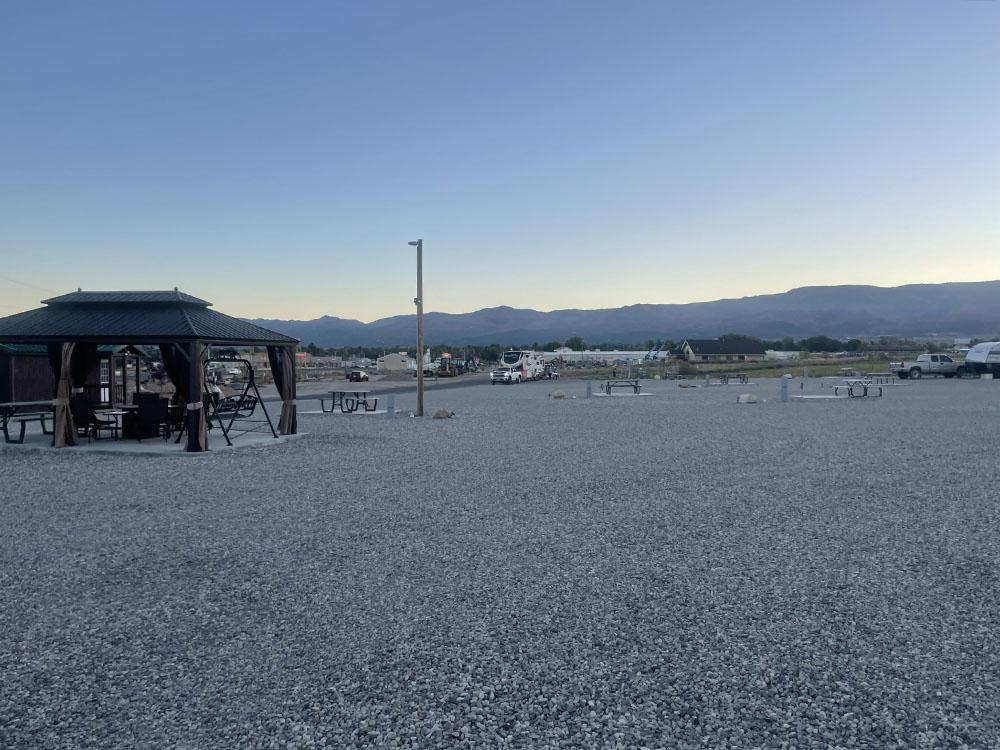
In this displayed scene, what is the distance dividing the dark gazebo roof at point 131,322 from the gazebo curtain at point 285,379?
0.35 meters

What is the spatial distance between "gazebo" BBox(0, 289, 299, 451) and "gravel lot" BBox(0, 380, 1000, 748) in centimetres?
295

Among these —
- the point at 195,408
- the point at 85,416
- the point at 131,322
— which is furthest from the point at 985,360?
the point at 85,416

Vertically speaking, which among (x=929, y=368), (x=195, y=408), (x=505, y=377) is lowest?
(x=505, y=377)

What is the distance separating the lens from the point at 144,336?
12.6 metres

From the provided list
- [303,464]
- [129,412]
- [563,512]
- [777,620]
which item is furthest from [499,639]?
[129,412]

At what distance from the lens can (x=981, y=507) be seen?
26.6 feet

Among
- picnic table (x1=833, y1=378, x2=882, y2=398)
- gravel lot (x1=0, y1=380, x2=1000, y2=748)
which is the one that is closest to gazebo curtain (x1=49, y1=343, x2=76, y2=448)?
gravel lot (x1=0, y1=380, x2=1000, y2=748)

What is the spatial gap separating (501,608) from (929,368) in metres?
46.9

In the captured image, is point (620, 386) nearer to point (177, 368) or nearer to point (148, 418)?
point (177, 368)

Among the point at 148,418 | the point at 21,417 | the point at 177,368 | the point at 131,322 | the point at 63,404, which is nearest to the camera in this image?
the point at 131,322

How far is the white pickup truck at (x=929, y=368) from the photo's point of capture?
43.4m

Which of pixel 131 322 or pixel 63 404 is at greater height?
pixel 131 322

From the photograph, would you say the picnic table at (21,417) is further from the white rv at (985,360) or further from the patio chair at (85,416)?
the white rv at (985,360)

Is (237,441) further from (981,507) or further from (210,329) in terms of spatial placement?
(981,507)
